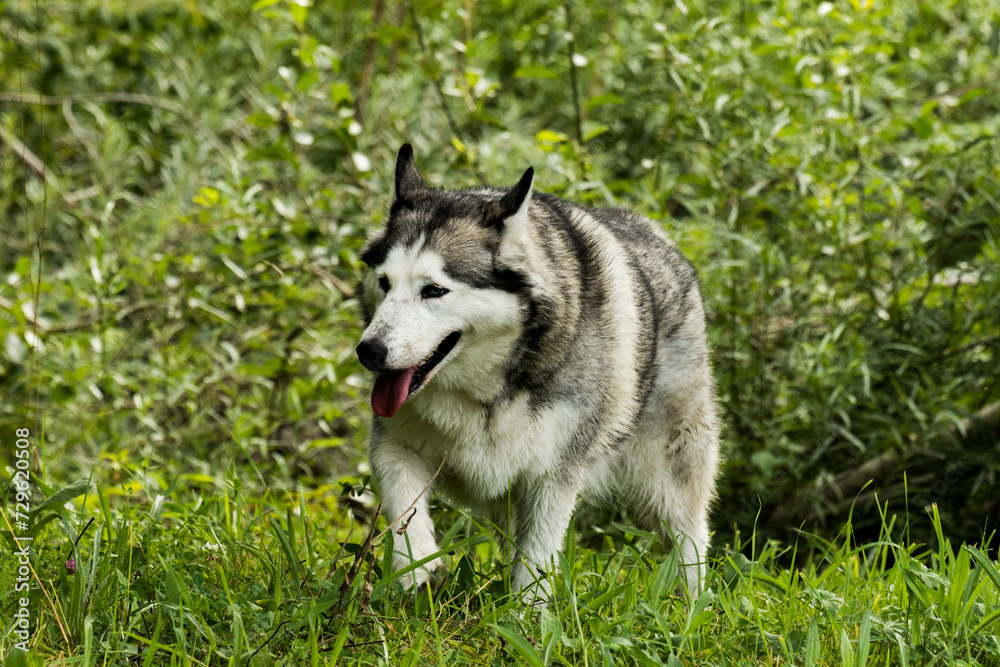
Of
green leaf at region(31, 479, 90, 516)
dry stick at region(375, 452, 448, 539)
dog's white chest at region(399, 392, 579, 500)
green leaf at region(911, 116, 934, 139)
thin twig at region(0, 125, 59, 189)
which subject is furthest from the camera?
thin twig at region(0, 125, 59, 189)

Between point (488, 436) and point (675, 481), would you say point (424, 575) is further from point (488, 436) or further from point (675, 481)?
point (675, 481)

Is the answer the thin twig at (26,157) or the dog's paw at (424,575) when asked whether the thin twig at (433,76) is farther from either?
the thin twig at (26,157)

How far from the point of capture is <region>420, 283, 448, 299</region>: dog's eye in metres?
3.24

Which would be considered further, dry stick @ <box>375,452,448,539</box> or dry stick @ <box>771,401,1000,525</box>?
dry stick @ <box>771,401,1000,525</box>

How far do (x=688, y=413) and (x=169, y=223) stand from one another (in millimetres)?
3975

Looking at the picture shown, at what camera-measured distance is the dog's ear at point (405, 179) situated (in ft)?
11.9

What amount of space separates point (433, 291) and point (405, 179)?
2.02 feet

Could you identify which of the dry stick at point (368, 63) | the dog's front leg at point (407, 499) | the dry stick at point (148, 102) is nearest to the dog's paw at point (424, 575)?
the dog's front leg at point (407, 499)

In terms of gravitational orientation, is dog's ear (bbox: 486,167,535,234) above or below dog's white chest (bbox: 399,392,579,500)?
above

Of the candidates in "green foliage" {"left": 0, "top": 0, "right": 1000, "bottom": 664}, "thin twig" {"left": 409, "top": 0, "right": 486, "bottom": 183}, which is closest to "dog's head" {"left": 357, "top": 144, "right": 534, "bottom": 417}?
"green foliage" {"left": 0, "top": 0, "right": 1000, "bottom": 664}

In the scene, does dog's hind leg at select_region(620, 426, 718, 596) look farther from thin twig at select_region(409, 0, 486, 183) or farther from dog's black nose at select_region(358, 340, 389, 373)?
thin twig at select_region(409, 0, 486, 183)

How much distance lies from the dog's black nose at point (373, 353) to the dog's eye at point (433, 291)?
0.29m

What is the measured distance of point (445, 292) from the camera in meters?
3.25

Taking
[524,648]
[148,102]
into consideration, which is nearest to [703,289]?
[524,648]
